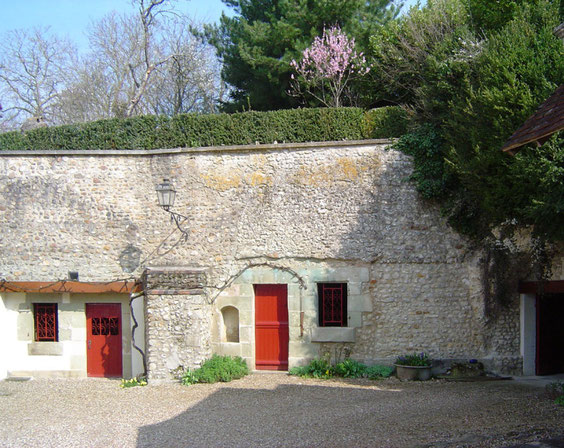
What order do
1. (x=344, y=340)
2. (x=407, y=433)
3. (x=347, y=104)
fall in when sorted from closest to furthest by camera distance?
(x=407, y=433) < (x=344, y=340) < (x=347, y=104)

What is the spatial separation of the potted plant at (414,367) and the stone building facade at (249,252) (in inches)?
9.3

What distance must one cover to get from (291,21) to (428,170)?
22.6ft

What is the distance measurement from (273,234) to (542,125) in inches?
211

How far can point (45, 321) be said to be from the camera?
11.7 m

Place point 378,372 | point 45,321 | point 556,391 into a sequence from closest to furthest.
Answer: point 556,391 → point 378,372 → point 45,321

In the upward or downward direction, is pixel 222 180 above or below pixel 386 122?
below

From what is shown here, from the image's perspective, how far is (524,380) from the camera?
32.0 feet

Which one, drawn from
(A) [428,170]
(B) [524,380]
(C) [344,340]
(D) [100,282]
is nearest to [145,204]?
(D) [100,282]

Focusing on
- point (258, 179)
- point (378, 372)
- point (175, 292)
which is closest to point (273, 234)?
point (258, 179)

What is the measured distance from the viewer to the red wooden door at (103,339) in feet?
37.7

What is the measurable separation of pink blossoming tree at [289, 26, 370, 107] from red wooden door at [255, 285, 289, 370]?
5.29m

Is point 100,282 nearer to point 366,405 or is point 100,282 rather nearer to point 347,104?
point 366,405

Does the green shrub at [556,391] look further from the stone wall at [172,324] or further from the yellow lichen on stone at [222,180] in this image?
the yellow lichen on stone at [222,180]

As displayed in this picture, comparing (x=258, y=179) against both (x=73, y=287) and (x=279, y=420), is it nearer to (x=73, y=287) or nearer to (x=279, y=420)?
(x=73, y=287)
